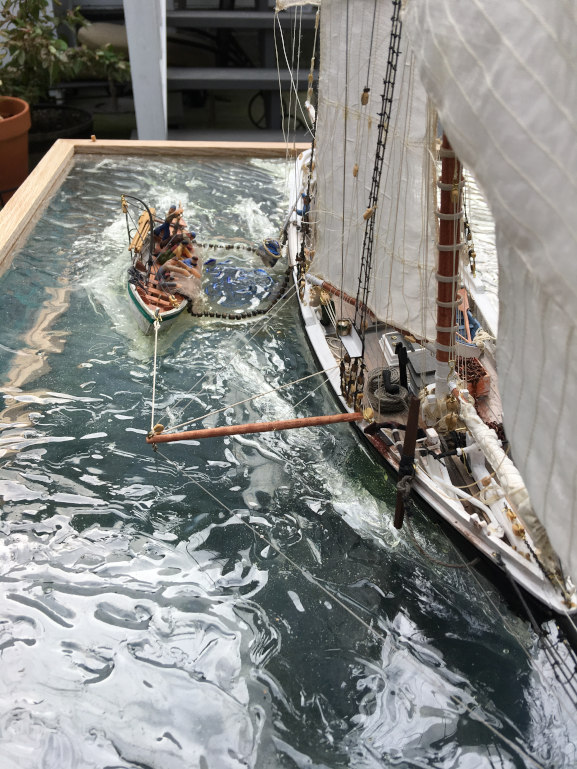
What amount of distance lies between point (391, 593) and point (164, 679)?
4.89 ft

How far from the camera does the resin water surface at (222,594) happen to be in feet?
13.3

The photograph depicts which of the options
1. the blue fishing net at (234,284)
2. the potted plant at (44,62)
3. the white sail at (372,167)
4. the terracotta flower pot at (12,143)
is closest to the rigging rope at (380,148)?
the white sail at (372,167)

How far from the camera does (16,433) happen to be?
19.4 feet

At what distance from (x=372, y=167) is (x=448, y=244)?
141 centimetres

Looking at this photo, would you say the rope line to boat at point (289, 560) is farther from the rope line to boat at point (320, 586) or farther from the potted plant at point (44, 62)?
the potted plant at point (44, 62)

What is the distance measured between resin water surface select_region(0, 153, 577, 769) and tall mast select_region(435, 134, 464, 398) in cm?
125

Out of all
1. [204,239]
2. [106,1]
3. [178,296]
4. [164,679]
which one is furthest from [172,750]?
[106,1]

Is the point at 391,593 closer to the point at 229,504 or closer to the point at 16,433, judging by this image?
the point at 229,504

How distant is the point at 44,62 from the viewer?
411 inches

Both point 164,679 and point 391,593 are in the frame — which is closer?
point 164,679

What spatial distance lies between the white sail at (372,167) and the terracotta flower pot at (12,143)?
16.2 ft

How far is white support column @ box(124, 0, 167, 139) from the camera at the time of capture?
9398mm

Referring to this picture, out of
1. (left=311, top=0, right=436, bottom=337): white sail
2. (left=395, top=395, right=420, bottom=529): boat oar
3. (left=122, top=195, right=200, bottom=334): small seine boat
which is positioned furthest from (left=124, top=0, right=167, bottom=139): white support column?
(left=395, top=395, right=420, bottom=529): boat oar

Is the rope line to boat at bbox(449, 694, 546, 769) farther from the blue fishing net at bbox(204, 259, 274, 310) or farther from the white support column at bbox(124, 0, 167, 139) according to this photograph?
the white support column at bbox(124, 0, 167, 139)
